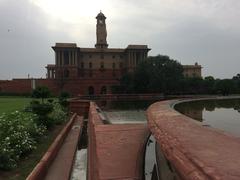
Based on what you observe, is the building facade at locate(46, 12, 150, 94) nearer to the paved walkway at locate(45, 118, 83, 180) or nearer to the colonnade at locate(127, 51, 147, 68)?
the colonnade at locate(127, 51, 147, 68)

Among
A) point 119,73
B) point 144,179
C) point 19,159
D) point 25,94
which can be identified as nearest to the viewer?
point 144,179

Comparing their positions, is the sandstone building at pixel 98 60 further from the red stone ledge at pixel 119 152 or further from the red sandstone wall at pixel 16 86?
the red stone ledge at pixel 119 152

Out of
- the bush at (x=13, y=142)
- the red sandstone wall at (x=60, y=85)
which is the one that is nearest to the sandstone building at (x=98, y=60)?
the red sandstone wall at (x=60, y=85)

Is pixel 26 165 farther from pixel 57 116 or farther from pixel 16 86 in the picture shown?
pixel 16 86

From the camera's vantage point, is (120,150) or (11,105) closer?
(120,150)

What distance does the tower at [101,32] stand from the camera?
238 ft

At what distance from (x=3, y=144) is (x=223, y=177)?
5.06m

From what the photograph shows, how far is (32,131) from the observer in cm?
793

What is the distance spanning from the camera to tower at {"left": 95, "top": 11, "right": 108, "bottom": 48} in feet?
238

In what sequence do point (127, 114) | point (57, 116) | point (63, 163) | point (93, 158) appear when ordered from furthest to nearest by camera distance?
point (127, 114), point (57, 116), point (63, 163), point (93, 158)

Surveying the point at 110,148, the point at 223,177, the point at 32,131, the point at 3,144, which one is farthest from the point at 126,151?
the point at 32,131

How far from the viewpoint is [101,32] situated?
7250 centimetres

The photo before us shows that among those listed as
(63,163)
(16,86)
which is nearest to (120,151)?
(63,163)

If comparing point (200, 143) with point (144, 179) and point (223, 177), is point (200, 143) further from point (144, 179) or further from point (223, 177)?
point (144, 179)
